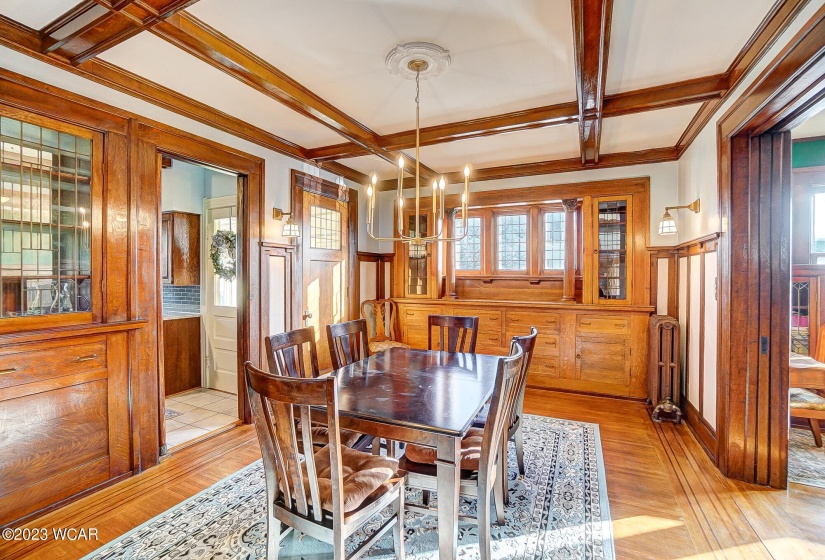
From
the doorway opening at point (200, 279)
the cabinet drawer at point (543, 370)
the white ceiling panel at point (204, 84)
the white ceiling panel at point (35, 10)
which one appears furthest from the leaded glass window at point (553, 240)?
the white ceiling panel at point (35, 10)

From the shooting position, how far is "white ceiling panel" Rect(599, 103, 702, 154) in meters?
3.24

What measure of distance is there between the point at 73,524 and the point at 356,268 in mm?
3575

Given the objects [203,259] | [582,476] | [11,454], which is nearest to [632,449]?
[582,476]

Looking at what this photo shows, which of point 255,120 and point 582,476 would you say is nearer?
point 582,476

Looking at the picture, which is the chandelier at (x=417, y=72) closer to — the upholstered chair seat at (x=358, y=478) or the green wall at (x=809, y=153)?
the upholstered chair seat at (x=358, y=478)

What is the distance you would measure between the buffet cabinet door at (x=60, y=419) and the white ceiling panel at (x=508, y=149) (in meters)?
3.24

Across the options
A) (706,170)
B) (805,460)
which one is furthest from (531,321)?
(805,460)

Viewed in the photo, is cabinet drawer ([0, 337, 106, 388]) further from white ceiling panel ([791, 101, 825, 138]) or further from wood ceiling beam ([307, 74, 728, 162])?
white ceiling panel ([791, 101, 825, 138])

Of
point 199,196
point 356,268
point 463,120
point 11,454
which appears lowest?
point 11,454

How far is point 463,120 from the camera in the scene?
3406mm

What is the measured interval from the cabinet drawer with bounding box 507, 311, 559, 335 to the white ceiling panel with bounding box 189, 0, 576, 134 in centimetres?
242

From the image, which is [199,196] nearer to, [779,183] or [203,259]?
[203,259]

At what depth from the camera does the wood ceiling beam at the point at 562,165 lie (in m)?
4.19

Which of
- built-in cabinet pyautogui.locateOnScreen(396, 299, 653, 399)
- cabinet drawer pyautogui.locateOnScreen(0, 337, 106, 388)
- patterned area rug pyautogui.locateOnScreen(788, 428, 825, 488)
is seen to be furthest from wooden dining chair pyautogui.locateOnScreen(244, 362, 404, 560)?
built-in cabinet pyautogui.locateOnScreen(396, 299, 653, 399)
